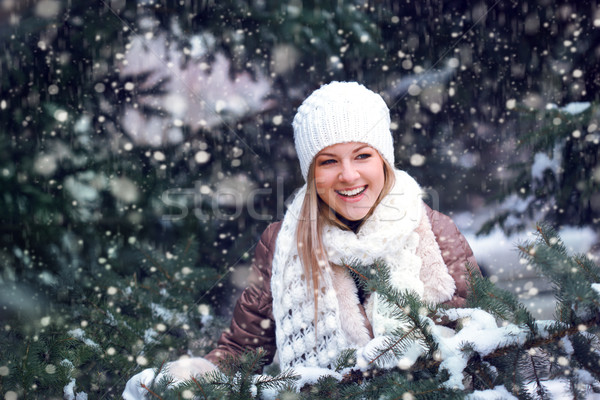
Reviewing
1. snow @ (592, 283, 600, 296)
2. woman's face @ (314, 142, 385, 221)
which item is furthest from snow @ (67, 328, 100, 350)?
snow @ (592, 283, 600, 296)

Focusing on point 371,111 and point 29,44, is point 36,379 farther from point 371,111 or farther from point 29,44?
point 29,44

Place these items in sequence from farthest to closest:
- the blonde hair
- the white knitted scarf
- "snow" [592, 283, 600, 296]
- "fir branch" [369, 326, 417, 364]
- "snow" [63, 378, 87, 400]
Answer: the blonde hair
the white knitted scarf
"snow" [63, 378, 87, 400]
"fir branch" [369, 326, 417, 364]
"snow" [592, 283, 600, 296]

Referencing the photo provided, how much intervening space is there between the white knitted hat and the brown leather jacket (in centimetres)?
42

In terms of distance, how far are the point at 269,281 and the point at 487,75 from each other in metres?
2.30

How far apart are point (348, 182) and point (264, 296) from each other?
0.71m

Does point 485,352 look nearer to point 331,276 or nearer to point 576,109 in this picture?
point 331,276

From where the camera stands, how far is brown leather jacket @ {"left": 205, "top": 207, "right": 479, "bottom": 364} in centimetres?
206

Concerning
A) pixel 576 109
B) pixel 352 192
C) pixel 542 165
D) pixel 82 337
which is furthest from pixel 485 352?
pixel 542 165

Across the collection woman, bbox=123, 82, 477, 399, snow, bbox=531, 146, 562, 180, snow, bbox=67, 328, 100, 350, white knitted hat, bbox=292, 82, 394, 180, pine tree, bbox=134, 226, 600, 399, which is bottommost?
pine tree, bbox=134, 226, 600, 399

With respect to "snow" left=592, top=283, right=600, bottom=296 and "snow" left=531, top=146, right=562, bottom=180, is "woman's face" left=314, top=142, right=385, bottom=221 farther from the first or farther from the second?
"snow" left=531, top=146, right=562, bottom=180

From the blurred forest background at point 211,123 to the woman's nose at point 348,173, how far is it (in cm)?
109

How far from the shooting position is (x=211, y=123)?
332 centimetres

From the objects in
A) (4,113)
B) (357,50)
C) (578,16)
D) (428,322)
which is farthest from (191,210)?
(578,16)

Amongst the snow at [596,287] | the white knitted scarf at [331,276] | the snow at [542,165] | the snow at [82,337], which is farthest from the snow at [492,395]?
the snow at [542,165]
